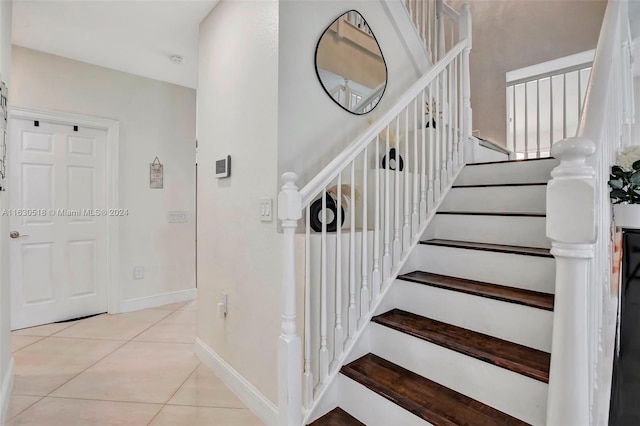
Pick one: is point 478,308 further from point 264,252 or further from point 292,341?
point 264,252

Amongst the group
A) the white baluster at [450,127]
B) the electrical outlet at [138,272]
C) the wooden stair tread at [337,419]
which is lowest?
the wooden stair tread at [337,419]

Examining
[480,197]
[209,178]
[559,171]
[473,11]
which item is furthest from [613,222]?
[473,11]

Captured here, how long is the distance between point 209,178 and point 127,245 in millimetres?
1777

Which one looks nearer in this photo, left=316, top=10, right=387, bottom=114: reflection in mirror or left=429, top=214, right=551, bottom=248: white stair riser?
left=429, top=214, right=551, bottom=248: white stair riser

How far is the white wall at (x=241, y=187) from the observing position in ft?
5.92

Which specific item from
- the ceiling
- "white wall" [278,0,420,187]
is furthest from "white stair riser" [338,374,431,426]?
the ceiling

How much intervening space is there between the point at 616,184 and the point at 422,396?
150 cm

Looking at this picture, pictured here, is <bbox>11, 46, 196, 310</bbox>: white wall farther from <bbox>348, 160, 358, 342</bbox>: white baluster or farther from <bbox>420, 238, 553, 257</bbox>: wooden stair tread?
<bbox>420, 238, 553, 257</bbox>: wooden stair tread

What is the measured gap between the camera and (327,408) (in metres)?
1.59

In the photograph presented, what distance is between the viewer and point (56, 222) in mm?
3238

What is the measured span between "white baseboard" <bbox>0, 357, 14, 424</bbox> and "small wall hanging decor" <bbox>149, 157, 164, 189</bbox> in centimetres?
207

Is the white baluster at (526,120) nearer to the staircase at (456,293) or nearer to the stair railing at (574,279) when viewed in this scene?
the staircase at (456,293)

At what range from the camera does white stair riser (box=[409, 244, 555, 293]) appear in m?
1.57

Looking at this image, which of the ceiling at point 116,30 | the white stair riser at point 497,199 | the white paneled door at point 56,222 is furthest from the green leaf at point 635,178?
the white paneled door at point 56,222
